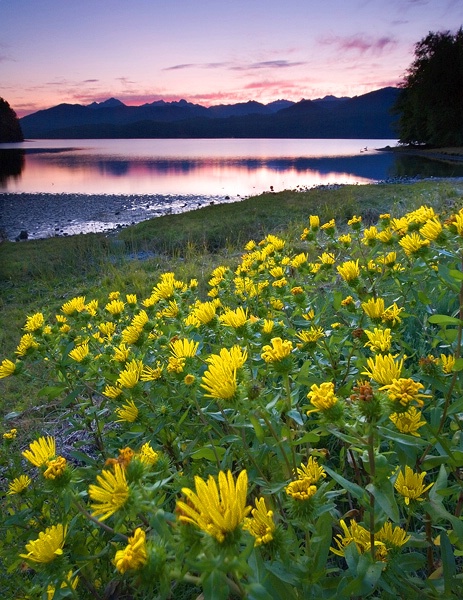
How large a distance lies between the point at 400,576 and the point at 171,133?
587ft

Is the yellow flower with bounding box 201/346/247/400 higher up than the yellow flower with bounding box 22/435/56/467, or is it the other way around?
the yellow flower with bounding box 201/346/247/400

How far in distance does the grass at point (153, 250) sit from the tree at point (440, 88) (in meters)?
34.0

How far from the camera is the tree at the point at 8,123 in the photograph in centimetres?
8162

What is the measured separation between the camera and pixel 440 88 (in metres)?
42.6

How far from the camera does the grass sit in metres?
6.39

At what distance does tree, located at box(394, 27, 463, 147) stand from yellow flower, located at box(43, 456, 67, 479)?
48022 mm

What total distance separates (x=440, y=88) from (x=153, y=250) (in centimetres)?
4261

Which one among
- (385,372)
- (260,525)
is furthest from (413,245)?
(260,525)

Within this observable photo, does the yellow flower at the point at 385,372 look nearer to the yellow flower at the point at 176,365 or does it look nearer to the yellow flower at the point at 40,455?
the yellow flower at the point at 176,365

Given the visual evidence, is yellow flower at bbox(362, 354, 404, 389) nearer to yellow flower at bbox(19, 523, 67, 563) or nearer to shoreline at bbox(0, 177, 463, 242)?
yellow flower at bbox(19, 523, 67, 563)

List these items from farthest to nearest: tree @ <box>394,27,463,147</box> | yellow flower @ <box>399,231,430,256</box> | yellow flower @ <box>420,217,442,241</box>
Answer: tree @ <box>394,27,463,147</box> → yellow flower @ <box>399,231,430,256</box> → yellow flower @ <box>420,217,442,241</box>

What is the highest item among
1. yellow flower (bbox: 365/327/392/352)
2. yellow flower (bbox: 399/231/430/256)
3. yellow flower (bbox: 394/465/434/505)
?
yellow flower (bbox: 399/231/430/256)

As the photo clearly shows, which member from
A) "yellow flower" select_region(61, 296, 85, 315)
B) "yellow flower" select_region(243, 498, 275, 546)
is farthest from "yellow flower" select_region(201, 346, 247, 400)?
"yellow flower" select_region(61, 296, 85, 315)

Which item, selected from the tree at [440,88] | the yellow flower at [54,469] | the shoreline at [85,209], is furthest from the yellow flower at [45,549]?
the tree at [440,88]
